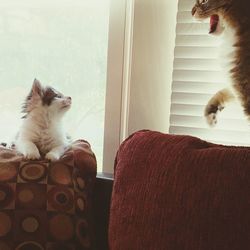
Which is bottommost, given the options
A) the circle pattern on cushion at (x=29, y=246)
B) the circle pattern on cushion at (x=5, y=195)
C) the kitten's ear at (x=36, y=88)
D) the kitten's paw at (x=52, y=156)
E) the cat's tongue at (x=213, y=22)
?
the circle pattern on cushion at (x=29, y=246)

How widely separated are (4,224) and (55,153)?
0.28 metres

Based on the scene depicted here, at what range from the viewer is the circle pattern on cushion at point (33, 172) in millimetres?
1164

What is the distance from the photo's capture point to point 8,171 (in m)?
1.17

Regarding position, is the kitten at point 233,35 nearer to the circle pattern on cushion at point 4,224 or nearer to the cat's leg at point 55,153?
the cat's leg at point 55,153

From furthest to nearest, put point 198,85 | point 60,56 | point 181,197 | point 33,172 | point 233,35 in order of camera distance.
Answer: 1. point 60,56
2. point 198,85
3. point 233,35
4. point 33,172
5. point 181,197

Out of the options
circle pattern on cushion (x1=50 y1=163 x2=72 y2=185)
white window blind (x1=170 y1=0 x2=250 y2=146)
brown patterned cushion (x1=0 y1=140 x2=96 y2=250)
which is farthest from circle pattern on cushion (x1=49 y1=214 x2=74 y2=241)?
white window blind (x1=170 y1=0 x2=250 y2=146)

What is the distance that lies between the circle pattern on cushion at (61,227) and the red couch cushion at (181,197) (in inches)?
5.1

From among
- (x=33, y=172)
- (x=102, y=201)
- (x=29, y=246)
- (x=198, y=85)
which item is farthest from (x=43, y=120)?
(x=198, y=85)

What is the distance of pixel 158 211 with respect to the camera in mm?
975

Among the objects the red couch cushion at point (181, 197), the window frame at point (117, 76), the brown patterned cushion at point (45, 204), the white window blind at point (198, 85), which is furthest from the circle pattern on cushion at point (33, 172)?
the white window blind at point (198, 85)

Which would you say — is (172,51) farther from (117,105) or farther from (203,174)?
(203,174)

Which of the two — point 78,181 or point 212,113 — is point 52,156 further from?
point 212,113

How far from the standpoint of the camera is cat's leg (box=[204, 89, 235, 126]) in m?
1.40

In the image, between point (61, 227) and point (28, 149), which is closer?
point (61, 227)
